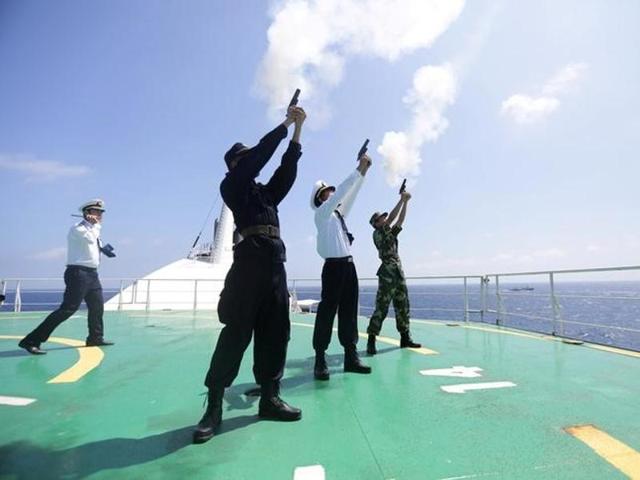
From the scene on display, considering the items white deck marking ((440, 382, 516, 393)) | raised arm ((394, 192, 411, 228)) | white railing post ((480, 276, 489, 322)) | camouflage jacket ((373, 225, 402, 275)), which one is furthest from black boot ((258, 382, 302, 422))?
white railing post ((480, 276, 489, 322))

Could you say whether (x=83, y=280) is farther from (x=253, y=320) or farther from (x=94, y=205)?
(x=253, y=320)

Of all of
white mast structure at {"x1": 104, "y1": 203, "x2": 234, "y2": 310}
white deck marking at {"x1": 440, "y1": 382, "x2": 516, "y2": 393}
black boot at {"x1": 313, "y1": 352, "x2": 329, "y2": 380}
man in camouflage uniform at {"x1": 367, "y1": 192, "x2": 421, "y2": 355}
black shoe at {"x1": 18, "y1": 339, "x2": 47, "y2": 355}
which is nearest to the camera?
white deck marking at {"x1": 440, "y1": 382, "x2": 516, "y2": 393}

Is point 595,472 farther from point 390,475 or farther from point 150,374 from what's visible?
point 150,374

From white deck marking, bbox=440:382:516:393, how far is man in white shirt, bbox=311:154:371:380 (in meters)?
0.82

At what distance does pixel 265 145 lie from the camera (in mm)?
2363

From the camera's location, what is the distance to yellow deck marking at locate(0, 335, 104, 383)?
3539mm

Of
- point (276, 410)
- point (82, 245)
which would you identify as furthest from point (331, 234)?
point (82, 245)

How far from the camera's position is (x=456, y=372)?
3.68 m

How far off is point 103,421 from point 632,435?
3360 mm

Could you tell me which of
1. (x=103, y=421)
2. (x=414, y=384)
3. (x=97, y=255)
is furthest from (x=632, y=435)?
(x=97, y=255)

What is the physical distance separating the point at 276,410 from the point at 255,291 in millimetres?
840

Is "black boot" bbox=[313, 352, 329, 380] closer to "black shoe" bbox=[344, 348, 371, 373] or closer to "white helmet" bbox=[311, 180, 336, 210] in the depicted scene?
"black shoe" bbox=[344, 348, 371, 373]

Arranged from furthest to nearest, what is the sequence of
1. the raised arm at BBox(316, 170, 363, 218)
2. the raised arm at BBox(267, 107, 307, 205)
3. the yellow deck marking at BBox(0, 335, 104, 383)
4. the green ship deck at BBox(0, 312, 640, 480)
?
the yellow deck marking at BBox(0, 335, 104, 383) → the raised arm at BBox(316, 170, 363, 218) → the raised arm at BBox(267, 107, 307, 205) → the green ship deck at BBox(0, 312, 640, 480)

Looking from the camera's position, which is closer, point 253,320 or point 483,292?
point 253,320
